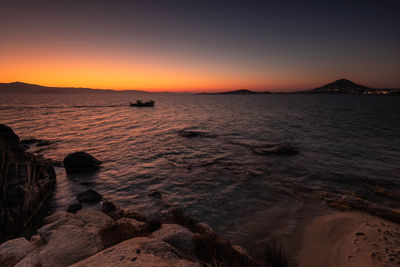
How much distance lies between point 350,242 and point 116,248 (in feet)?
22.9

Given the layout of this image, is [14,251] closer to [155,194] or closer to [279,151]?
[155,194]

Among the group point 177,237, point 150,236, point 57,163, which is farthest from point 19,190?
point 57,163

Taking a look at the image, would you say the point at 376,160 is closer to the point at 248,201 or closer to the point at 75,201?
the point at 248,201

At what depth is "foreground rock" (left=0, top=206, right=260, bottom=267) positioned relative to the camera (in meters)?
3.23

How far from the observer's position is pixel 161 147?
17688 mm

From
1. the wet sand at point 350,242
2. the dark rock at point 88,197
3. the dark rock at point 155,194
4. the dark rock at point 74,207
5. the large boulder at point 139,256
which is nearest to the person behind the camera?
the large boulder at point 139,256

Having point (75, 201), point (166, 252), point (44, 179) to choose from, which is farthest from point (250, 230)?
point (44, 179)

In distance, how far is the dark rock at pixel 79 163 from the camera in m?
11.5

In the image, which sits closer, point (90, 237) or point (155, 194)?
point (90, 237)

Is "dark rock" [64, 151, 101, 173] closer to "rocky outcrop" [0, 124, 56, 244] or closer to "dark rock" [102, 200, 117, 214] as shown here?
"rocky outcrop" [0, 124, 56, 244]

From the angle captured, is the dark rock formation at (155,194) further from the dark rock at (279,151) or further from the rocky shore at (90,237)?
the dark rock at (279,151)

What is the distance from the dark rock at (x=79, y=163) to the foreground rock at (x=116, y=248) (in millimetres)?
6904

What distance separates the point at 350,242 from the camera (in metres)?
5.26

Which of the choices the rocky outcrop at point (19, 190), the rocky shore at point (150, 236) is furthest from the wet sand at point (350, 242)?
the rocky outcrop at point (19, 190)
